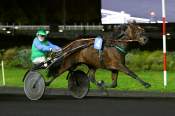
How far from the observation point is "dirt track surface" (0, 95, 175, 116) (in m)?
14.4

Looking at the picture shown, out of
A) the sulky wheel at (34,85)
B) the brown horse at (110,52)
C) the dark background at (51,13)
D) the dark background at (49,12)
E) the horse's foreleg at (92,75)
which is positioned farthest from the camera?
the dark background at (49,12)

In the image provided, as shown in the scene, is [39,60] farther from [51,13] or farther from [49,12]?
[51,13]

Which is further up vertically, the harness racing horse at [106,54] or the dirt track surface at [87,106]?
the harness racing horse at [106,54]

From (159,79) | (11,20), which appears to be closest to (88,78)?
(159,79)

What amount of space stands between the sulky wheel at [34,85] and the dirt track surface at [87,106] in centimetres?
18

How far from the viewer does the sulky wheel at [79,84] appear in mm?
17266

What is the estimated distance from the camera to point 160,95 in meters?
18.2

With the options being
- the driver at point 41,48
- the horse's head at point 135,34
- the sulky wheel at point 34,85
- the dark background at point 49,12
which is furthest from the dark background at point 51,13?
the horse's head at point 135,34

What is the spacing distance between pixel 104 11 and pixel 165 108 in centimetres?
Result: 1472

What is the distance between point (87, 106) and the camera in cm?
1560

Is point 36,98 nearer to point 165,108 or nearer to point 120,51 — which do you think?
point 120,51

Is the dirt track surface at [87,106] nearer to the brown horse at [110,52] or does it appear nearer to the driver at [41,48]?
the brown horse at [110,52]

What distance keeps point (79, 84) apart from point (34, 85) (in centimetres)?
115

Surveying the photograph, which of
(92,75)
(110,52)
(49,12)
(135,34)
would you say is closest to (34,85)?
(92,75)
